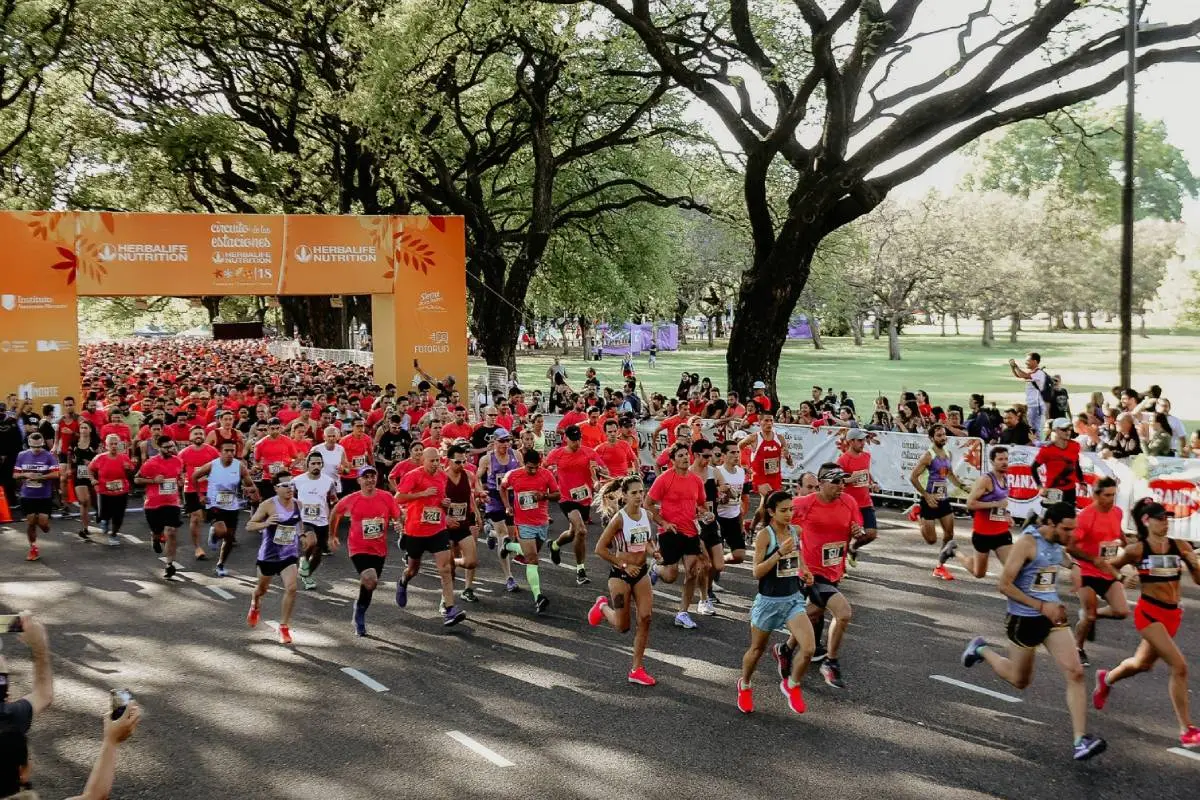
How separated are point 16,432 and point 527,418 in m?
8.60

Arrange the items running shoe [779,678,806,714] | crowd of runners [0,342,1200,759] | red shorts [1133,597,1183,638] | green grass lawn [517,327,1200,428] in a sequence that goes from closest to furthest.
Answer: red shorts [1133,597,1183,638]
crowd of runners [0,342,1200,759]
running shoe [779,678,806,714]
green grass lawn [517,327,1200,428]

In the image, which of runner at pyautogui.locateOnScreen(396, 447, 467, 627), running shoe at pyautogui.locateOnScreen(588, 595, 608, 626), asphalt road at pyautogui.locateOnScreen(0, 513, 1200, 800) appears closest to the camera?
asphalt road at pyautogui.locateOnScreen(0, 513, 1200, 800)

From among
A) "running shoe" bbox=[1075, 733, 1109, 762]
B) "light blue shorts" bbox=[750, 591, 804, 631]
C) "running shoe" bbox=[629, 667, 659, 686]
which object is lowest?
"running shoe" bbox=[629, 667, 659, 686]

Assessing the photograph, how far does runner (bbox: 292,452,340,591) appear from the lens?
36.0ft

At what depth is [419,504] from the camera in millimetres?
10562

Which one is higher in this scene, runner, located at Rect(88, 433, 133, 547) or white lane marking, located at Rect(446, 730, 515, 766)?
runner, located at Rect(88, 433, 133, 547)

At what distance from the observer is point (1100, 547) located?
8.69 meters

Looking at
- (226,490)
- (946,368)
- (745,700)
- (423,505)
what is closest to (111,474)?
(226,490)

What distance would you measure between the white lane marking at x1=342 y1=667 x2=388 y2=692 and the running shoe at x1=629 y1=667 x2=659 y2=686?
203cm

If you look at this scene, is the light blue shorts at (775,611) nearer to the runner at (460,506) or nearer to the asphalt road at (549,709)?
the asphalt road at (549,709)

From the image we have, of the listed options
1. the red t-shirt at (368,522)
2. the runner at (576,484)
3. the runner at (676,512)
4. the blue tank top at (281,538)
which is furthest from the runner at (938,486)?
the blue tank top at (281,538)

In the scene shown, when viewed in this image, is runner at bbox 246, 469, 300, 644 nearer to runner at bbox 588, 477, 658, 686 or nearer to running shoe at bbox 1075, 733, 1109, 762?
runner at bbox 588, 477, 658, 686

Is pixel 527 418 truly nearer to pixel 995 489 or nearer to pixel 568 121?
pixel 995 489

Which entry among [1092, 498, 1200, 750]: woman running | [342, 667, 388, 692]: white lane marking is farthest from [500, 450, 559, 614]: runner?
[1092, 498, 1200, 750]: woman running
